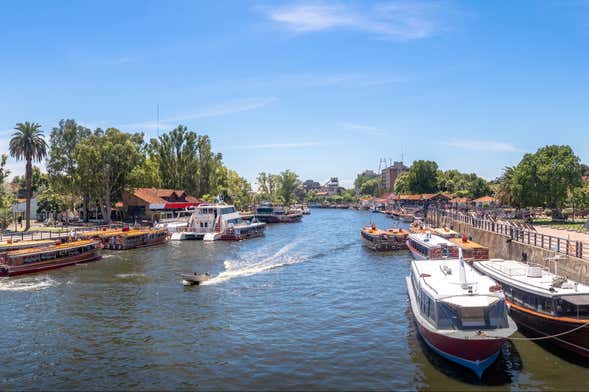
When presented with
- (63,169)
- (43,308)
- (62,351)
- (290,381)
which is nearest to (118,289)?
(43,308)

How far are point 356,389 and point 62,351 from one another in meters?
14.8

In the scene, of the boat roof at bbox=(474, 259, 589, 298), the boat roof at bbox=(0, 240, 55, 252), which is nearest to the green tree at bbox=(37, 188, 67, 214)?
the boat roof at bbox=(0, 240, 55, 252)

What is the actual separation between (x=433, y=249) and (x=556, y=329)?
21251 millimetres

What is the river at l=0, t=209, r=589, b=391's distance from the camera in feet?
65.2

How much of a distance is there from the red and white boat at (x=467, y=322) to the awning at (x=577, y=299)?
3.04 meters

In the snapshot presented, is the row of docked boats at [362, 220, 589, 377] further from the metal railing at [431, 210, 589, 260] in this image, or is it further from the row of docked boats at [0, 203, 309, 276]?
the row of docked boats at [0, 203, 309, 276]

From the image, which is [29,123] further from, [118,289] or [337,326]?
[337,326]

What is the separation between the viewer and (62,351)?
23344 millimetres

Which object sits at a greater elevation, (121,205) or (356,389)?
(121,205)

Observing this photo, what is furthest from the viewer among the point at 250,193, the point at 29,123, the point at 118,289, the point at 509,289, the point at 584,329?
the point at 250,193

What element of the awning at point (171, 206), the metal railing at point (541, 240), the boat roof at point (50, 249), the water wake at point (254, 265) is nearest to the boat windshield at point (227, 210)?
the awning at point (171, 206)

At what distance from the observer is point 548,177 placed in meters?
71.2

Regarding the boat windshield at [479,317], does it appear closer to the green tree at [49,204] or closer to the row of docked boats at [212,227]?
the row of docked boats at [212,227]

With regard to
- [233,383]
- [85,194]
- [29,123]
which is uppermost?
[29,123]
